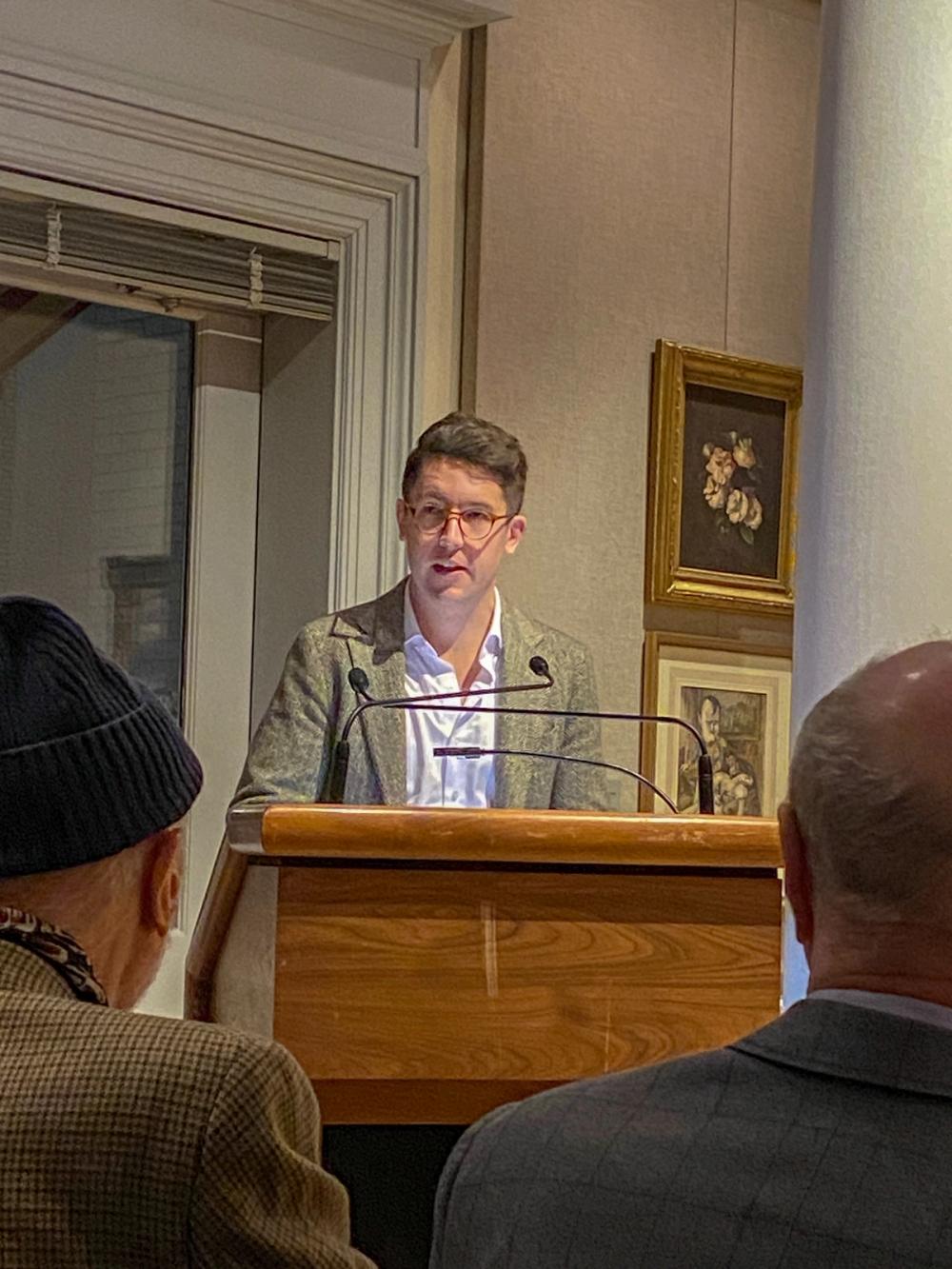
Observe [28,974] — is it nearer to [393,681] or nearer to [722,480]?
[393,681]

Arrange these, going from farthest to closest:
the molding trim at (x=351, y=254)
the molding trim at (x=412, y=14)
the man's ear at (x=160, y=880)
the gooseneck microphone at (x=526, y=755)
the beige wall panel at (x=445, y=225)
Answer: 1. the beige wall panel at (x=445, y=225)
2. the molding trim at (x=412, y=14)
3. the molding trim at (x=351, y=254)
4. the gooseneck microphone at (x=526, y=755)
5. the man's ear at (x=160, y=880)

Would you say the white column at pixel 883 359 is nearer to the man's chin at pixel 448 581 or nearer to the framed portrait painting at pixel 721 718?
the man's chin at pixel 448 581

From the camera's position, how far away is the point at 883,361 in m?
2.69

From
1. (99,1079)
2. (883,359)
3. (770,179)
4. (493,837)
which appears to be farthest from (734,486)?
(99,1079)

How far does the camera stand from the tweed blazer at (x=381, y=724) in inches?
132

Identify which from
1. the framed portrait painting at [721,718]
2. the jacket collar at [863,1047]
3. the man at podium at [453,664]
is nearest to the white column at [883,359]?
the man at podium at [453,664]

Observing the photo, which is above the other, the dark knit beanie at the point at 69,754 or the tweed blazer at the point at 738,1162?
the dark knit beanie at the point at 69,754

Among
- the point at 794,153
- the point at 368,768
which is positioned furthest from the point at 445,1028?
the point at 794,153

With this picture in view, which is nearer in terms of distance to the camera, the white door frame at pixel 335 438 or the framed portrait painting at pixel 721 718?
the white door frame at pixel 335 438

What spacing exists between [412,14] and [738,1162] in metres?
3.70

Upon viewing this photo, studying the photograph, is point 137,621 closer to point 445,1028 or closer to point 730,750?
point 730,750

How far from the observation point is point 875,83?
2.73 m

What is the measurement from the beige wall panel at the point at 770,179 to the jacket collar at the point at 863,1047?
12.8 ft

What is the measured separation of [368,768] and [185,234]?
1.38 m
